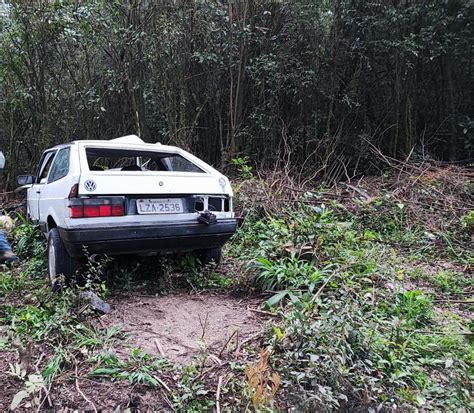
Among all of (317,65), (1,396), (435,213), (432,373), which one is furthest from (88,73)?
(432,373)

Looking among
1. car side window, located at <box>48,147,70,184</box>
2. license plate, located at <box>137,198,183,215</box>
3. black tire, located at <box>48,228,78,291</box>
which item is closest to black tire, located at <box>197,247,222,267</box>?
license plate, located at <box>137,198,183,215</box>

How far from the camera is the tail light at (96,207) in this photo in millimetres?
3709

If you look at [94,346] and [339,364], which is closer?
[339,364]

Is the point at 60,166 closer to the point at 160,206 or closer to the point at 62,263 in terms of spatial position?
the point at 62,263

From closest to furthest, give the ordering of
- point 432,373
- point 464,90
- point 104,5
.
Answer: point 432,373, point 104,5, point 464,90

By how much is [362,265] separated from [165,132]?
21.9 feet

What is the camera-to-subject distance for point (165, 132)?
32.0 feet

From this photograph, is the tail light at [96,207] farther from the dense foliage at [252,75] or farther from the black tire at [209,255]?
the dense foliage at [252,75]

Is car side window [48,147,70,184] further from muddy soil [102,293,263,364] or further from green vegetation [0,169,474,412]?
muddy soil [102,293,263,364]

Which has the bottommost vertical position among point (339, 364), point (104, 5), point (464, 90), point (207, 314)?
point (207, 314)

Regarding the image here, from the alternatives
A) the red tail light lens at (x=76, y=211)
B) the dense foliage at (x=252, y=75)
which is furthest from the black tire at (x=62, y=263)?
the dense foliage at (x=252, y=75)

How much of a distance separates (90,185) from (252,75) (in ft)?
20.3

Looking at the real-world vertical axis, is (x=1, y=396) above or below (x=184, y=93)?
below

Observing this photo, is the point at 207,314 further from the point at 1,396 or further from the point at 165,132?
the point at 165,132
